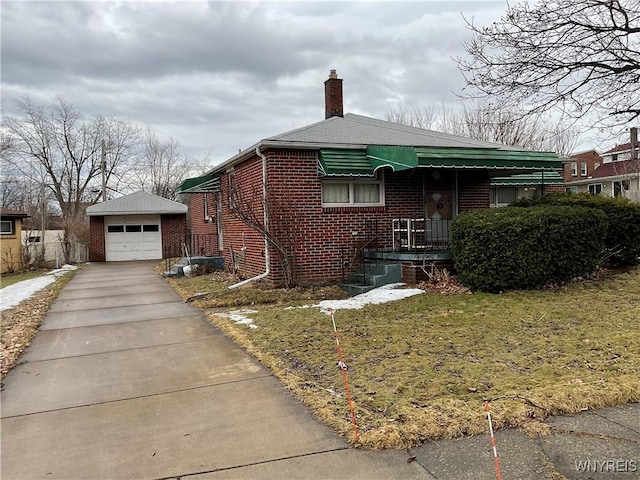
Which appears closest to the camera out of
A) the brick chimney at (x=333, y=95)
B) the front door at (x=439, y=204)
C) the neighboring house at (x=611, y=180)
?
the front door at (x=439, y=204)

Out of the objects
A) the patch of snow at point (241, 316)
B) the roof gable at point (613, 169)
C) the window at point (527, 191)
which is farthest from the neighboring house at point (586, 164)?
the patch of snow at point (241, 316)

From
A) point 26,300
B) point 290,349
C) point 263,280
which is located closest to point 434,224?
point 263,280

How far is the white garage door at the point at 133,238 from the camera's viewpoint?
26.9m

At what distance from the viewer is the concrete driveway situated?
11.3ft

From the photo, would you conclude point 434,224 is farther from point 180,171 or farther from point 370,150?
point 180,171

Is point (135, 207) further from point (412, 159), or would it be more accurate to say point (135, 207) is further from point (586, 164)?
point (586, 164)

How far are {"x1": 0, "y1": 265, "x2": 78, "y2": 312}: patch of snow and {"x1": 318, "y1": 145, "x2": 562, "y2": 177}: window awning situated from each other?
25.1 feet

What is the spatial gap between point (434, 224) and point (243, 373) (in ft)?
25.9

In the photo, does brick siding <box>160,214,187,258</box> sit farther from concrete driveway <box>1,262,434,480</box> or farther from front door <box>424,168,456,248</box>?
concrete driveway <box>1,262,434,480</box>

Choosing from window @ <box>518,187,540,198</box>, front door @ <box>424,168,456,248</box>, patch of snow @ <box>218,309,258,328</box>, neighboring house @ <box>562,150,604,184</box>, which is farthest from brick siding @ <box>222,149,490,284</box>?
neighboring house @ <box>562,150,604,184</box>

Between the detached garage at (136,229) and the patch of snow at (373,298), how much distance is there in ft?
59.9

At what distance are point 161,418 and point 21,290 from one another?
38.0ft

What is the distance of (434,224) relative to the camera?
1227 cm

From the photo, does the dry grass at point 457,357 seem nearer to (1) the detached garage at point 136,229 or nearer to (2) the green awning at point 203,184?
(2) the green awning at point 203,184
